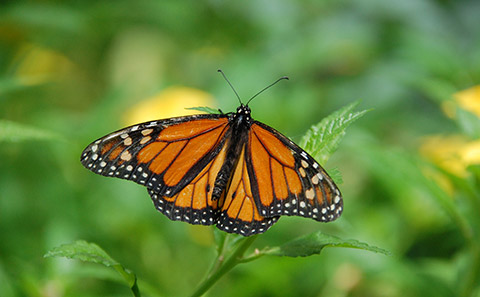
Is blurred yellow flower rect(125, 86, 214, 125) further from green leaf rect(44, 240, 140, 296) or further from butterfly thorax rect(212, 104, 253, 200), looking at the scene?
green leaf rect(44, 240, 140, 296)

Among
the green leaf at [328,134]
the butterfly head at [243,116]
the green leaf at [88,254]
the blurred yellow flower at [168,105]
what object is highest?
the blurred yellow flower at [168,105]

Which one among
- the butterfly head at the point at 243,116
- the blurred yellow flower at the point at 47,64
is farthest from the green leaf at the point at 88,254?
the blurred yellow flower at the point at 47,64

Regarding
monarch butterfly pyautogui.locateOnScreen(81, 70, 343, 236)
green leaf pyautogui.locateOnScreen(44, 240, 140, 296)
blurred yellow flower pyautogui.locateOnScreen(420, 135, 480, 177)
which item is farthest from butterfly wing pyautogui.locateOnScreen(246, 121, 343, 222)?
blurred yellow flower pyautogui.locateOnScreen(420, 135, 480, 177)

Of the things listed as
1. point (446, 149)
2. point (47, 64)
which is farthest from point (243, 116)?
point (47, 64)

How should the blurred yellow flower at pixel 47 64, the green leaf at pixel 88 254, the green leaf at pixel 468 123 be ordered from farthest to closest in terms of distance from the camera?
the blurred yellow flower at pixel 47 64 < the green leaf at pixel 468 123 < the green leaf at pixel 88 254

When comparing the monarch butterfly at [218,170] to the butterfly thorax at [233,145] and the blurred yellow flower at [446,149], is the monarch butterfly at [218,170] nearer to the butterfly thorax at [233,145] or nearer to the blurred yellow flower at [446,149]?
the butterfly thorax at [233,145]

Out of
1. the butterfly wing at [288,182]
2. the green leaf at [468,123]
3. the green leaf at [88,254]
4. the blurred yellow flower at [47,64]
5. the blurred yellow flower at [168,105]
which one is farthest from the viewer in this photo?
the blurred yellow flower at [47,64]
